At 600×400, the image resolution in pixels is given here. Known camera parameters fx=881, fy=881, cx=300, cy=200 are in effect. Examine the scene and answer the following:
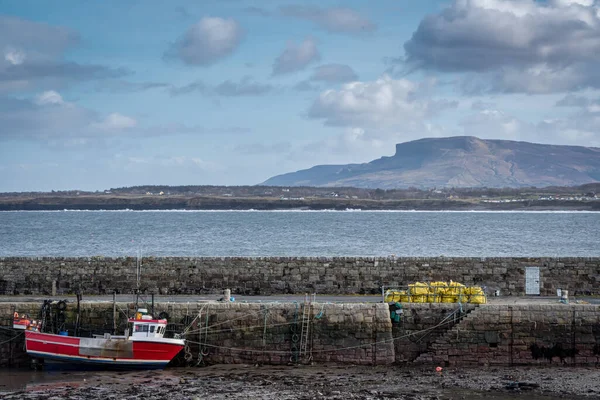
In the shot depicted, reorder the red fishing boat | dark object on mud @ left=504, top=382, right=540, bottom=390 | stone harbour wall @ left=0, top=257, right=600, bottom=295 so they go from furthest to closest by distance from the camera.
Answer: stone harbour wall @ left=0, top=257, right=600, bottom=295 → the red fishing boat → dark object on mud @ left=504, top=382, right=540, bottom=390

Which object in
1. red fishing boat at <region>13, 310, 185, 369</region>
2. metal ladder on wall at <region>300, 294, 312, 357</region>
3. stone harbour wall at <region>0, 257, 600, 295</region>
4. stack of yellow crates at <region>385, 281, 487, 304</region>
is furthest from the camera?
stone harbour wall at <region>0, 257, 600, 295</region>

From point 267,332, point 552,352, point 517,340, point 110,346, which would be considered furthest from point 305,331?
point 552,352

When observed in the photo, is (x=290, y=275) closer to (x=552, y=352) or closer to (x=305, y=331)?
(x=305, y=331)

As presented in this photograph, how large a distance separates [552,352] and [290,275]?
8.88 meters

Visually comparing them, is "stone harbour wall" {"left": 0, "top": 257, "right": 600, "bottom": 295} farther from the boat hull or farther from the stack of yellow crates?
the boat hull

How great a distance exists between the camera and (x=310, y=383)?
67.8 feet

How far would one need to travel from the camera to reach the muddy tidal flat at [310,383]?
774 inches

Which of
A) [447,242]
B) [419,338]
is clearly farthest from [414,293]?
[447,242]

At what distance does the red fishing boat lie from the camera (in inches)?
863

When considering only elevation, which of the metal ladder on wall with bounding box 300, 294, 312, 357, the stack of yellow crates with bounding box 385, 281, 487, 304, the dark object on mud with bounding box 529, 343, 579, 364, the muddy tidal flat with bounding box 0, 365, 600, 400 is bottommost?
the muddy tidal flat with bounding box 0, 365, 600, 400

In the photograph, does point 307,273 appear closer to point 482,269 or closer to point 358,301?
point 358,301

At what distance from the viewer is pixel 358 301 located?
2583cm

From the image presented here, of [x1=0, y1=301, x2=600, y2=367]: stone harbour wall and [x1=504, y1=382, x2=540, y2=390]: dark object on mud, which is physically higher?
[x1=0, y1=301, x2=600, y2=367]: stone harbour wall

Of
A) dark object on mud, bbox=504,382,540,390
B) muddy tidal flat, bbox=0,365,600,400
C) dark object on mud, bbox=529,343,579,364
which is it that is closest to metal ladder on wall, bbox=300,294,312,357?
muddy tidal flat, bbox=0,365,600,400
